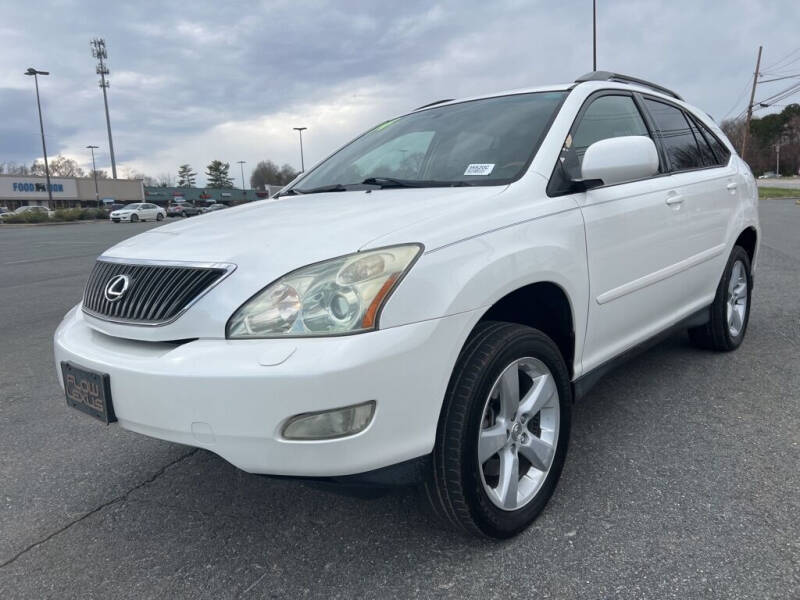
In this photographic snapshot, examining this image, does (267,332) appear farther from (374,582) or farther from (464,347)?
(374,582)

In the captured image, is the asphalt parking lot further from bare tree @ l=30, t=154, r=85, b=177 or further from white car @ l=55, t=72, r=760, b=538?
bare tree @ l=30, t=154, r=85, b=177

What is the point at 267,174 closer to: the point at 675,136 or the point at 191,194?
the point at 191,194

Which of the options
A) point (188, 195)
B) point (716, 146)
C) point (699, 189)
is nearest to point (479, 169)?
point (699, 189)

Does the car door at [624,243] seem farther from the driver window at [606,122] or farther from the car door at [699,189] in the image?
the car door at [699,189]

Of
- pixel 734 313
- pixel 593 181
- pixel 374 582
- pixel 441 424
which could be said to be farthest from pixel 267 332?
pixel 734 313

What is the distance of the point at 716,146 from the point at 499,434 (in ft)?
10.1

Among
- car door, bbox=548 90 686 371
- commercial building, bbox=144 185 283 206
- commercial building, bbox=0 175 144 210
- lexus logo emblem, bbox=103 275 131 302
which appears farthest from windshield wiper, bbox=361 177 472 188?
commercial building, bbox=144 185 283 206

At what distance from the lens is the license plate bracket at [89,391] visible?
79.6 inches

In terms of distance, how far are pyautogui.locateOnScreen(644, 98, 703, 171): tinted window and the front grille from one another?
2.66m

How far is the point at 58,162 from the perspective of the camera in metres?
99.3

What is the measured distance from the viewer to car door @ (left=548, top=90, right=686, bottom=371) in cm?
264

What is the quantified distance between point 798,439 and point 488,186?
74.9 inches

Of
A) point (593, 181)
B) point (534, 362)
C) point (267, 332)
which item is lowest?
point (534, 362)

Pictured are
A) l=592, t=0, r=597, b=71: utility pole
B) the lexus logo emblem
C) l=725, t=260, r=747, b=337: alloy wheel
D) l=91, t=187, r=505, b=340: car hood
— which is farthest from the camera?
l=592, t=0, r=597, b=71: utility pole
